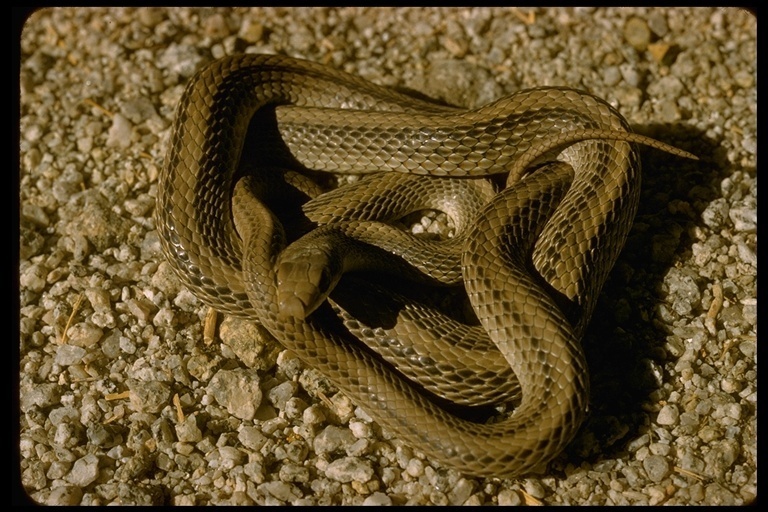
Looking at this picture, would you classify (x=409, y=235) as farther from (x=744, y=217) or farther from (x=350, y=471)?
(x=744, y=217)

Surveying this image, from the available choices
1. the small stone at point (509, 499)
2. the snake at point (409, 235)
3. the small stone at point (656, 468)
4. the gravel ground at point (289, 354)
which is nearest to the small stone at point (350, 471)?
the gravel ground at point (289, 354)

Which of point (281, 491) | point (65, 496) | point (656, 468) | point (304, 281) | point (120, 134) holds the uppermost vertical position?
point (304, 281)

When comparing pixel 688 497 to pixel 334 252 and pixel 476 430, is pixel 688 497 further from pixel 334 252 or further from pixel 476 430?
pixel 334 252

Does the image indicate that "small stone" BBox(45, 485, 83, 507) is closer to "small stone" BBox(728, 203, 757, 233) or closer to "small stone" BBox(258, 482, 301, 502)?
"small stone" BBox(258, 482, 301, 502)

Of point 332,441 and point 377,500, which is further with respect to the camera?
point 332,441

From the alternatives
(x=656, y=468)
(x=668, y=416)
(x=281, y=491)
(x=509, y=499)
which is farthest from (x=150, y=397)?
(x=668, y=416)

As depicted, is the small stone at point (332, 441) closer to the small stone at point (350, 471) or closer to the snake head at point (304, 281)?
the small stone at point (350, 471)

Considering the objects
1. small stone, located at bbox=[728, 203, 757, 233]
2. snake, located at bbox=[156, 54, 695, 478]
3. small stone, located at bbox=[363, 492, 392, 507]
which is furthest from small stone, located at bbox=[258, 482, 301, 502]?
small stone, located at bbox=[728, 203, 757, 233]
